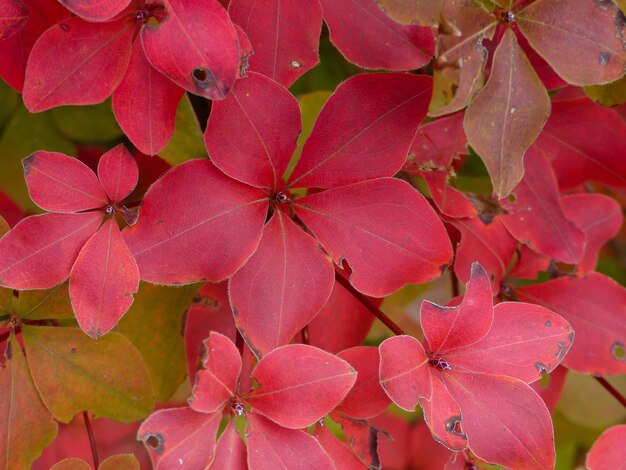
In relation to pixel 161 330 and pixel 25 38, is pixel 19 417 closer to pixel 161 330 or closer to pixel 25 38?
pixel 161 330

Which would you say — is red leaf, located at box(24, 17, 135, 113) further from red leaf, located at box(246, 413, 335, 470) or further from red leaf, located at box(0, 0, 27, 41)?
red leaf, located at box(246, 413, 335, 470)

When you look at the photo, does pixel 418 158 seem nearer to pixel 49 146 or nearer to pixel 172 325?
pixel 172 325

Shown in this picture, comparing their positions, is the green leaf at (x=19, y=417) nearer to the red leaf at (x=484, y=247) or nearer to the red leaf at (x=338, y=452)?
the red leaf at (x=338, y=452)

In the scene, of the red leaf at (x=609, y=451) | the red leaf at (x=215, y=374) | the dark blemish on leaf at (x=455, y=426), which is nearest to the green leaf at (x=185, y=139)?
the red leaf at (x=215, y=374)

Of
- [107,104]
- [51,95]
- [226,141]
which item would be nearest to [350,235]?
[226,141]

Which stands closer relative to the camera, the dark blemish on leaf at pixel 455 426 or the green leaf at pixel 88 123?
the dark blemish on leaf at pixel 455 426

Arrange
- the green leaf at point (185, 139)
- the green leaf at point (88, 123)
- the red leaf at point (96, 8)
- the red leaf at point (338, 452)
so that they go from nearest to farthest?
the red leaf at point (96, 8)
the red leaf at point (338, 452)
the green leaf at point (185, 139)
the green leaf at point (88, 123)

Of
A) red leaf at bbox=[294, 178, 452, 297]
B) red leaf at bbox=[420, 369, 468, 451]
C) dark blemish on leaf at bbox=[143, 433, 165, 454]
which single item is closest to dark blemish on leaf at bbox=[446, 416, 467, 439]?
red leaf at bbox=[420, 369, 468, 451]

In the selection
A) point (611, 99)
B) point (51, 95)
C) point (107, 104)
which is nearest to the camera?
point (51, 95)
